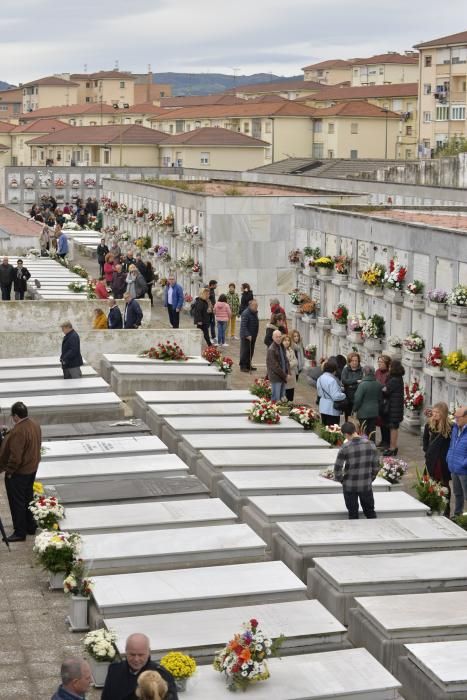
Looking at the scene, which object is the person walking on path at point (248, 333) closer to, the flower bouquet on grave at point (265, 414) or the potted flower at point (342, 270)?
the potted flower at point (342, 270)

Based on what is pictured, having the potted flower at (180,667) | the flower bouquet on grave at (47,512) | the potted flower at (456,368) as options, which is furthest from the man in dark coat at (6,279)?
the potted flower at (180,667)

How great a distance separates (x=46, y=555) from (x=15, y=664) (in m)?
1.83

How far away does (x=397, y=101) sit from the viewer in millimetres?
104562

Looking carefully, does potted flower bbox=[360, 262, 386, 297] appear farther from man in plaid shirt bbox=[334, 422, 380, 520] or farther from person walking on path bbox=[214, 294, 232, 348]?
man in plaid shirt bbox=[334, 422, 380, 520]

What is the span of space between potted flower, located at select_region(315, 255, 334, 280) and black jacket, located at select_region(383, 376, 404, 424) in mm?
6939

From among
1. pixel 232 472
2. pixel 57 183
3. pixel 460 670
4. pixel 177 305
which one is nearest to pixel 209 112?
pixel 57 183

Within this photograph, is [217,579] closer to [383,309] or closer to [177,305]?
[383,309]

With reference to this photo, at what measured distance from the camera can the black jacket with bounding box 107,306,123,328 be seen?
2780 centimetres

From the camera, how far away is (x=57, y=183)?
69625 mm

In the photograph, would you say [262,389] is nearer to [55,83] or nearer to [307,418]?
[307,418]

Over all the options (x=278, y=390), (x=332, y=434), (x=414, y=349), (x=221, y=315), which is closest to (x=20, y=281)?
(x=221, y=315)

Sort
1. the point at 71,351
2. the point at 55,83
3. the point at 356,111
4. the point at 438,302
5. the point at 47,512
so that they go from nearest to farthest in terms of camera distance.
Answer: the point at 47,512 → the point at 438,302 → the point at 71,351 → the point at 356,111 → the point at 55,83

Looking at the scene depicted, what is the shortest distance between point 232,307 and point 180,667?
21040 millimetres

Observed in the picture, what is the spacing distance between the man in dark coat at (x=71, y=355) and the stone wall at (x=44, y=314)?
18.2 feet
